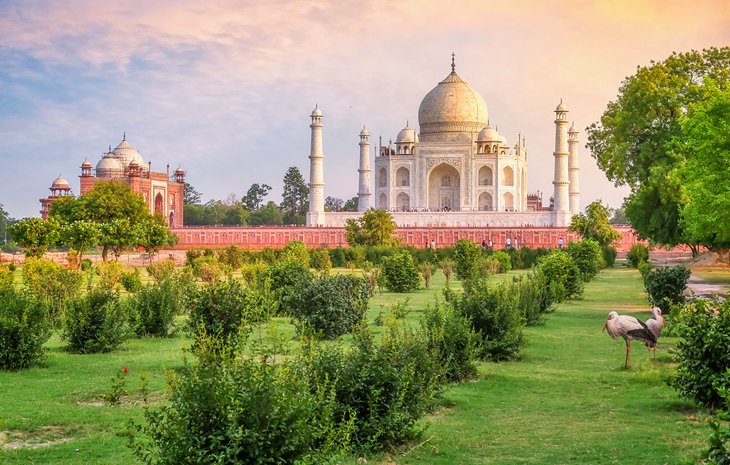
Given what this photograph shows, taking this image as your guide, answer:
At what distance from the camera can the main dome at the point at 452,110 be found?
181 feet

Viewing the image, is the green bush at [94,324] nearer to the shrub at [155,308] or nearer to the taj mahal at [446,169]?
the shrub at [155,308]

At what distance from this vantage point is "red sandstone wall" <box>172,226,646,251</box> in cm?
4759

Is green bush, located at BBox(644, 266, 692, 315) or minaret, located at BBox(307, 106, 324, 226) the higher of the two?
minaret, located at BBox(307, 106, 324, 226)

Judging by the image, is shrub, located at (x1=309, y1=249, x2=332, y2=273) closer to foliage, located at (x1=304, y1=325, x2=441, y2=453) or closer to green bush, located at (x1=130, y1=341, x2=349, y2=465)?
foliage, located at (x1=304, y1=325, x2=441, y2=453)

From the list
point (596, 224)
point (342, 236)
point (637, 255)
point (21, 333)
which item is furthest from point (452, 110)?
point (21, 333)

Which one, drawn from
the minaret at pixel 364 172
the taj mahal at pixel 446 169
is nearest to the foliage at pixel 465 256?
the taj mahal at pixel 446 169

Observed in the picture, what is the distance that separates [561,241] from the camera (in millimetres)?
44688

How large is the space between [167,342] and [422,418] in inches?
199

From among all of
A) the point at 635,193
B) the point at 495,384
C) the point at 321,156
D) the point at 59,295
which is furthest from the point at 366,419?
the point at 321,156

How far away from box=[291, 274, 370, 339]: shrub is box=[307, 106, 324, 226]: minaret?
39.3 metres

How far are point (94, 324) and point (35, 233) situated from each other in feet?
54.2

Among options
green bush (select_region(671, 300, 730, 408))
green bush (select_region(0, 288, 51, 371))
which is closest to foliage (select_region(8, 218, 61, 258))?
green bush (select_region(0, 288, 51, 371))

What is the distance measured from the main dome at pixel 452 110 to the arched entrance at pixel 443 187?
2.34 meters

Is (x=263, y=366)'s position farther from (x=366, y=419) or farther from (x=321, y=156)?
(x=321, y=156)
